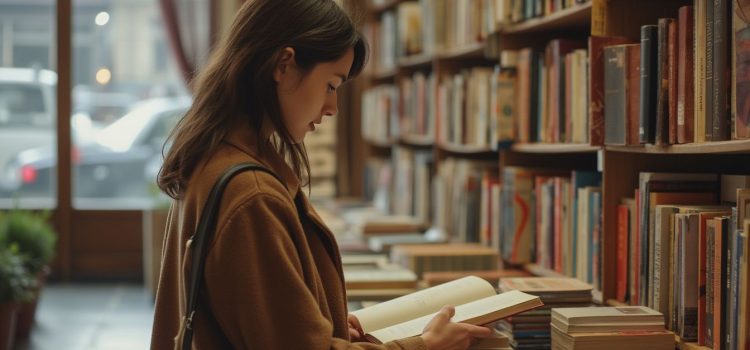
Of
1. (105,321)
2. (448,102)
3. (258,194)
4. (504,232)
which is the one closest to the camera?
(258,194)

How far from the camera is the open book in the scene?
166cm

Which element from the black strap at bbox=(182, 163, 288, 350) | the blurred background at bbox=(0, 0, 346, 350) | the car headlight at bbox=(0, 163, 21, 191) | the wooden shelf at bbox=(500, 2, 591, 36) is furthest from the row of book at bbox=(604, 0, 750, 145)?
the car headlight at bbox=(0, 163, 21, 191)

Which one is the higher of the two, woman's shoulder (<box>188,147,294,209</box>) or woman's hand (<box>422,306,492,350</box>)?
woman's shoulder (<box>188,147,294,209</box>)

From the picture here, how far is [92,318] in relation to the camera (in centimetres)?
536

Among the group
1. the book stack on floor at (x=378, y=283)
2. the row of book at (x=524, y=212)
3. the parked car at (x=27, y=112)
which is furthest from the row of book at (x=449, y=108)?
the parked car at (x=27, y=112)

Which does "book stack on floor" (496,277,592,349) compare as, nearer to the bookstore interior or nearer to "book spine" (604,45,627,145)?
the bookstore interior

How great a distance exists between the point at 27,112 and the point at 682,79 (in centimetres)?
569

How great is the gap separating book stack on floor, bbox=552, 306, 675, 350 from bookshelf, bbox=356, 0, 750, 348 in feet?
0.21

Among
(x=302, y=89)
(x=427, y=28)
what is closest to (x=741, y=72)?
(x=302, y=89)

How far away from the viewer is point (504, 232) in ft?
9.61

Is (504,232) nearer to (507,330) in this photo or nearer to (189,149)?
(507,330)

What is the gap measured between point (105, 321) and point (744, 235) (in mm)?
4309

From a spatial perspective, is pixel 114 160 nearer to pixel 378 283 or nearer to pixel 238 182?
pixel 378 283

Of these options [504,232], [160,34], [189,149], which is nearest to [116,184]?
[160,34]
